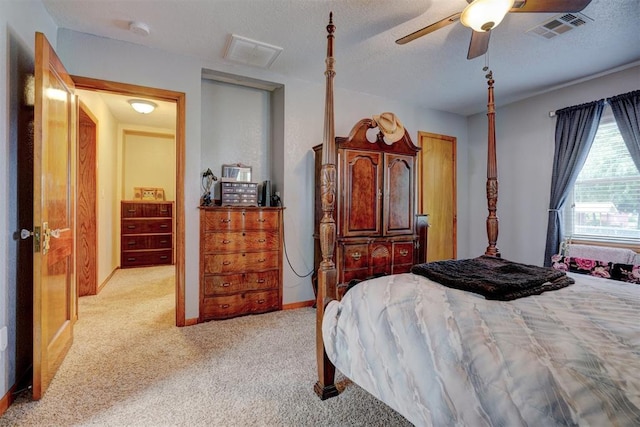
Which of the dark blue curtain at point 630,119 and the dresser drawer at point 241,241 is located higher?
the dark blue curtain at point 630,119

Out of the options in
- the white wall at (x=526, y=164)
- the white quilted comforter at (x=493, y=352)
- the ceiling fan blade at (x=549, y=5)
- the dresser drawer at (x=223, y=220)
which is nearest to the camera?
the white quilted comforter at (x=493, y=352)

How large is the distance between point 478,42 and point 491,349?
80.3 inches

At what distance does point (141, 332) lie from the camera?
2.71 meters

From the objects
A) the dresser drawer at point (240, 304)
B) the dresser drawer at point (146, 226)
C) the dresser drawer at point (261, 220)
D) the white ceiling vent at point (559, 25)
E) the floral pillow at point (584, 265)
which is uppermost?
the white ceiling vent at point (559, 25)

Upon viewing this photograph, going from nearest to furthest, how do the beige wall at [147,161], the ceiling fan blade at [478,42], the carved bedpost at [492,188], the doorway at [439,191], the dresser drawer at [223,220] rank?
the ceiling fan blade at [478,42]
the carved bedpost at [492,188]
the dresser drawer at [223,220]
the doorway at [439,191]
the beige wall at [147,161]

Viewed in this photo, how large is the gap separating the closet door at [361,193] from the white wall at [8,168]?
7.81ft

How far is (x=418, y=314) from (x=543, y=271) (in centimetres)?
98

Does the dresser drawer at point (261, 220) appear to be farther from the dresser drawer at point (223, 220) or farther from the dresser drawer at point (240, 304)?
the dresser drawer at point (240, 304)

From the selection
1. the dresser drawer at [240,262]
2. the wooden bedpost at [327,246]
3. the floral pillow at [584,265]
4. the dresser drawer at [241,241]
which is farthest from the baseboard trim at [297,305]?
the floral pillow at [584,265]


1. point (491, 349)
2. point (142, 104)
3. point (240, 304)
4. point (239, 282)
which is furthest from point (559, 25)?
point (142, 104)

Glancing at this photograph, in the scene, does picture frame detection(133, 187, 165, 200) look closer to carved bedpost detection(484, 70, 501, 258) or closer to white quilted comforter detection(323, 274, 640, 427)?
white quilted comforter detection(323, 274, 640, 427)

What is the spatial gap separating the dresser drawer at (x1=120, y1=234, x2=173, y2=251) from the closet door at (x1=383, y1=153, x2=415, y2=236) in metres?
4.13

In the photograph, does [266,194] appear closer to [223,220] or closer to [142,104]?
[223,220]

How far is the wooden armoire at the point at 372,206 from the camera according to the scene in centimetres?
311
